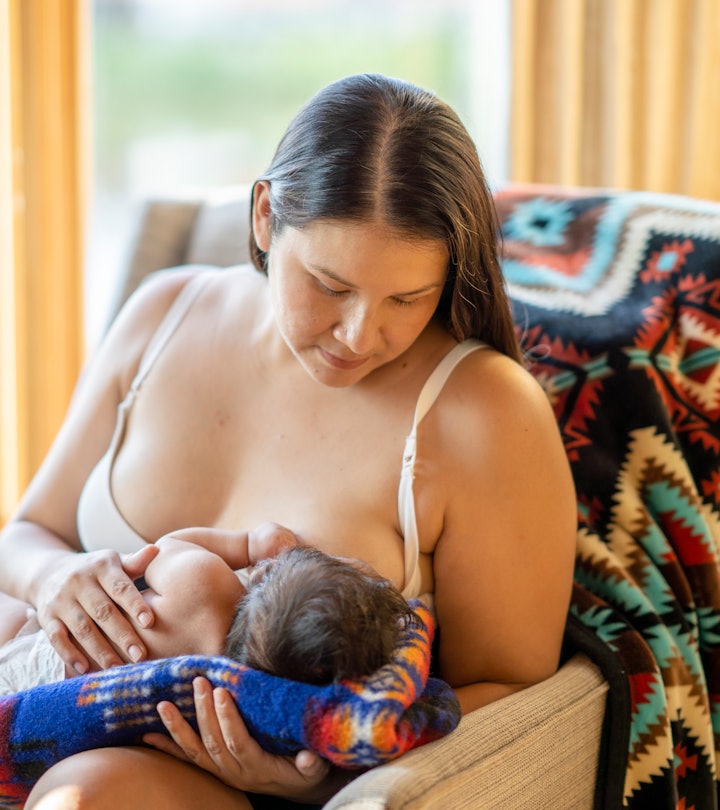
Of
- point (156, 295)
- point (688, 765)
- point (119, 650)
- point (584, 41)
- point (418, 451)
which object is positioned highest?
point (584, 41)

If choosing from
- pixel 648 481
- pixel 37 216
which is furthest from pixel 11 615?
pixel 37 216

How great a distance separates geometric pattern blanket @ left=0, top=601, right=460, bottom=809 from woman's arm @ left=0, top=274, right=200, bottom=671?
0.10 meters

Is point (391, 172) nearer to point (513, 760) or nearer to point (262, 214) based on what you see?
point (262, 214)

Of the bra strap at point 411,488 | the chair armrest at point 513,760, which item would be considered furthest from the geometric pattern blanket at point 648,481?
the bra strap at point 411,488

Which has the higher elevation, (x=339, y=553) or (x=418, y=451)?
(x=418, y=451)

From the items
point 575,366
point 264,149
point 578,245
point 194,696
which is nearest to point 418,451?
point 575,366

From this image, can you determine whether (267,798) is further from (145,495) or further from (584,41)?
(584,41)

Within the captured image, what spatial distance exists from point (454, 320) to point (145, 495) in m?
0.52

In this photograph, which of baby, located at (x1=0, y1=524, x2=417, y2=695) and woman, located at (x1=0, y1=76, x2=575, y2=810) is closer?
baby, located at (x1=0, y1=524, x2=417, y2=695)

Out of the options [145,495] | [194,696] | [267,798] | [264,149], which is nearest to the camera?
[194,696]

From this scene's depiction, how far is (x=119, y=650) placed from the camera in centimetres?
A: 128

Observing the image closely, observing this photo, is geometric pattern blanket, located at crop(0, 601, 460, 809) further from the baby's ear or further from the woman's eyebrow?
the woman's eyebrow

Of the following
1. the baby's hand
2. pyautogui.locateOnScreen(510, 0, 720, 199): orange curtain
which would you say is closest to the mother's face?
the baby's hand

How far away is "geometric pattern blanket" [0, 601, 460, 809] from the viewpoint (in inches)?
40.0
